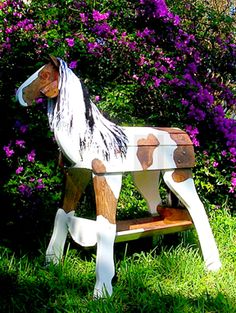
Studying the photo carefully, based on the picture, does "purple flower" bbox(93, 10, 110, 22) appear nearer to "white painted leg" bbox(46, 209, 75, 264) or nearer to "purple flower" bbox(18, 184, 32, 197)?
"purple flower" bbox(18, 184, 32, 197)

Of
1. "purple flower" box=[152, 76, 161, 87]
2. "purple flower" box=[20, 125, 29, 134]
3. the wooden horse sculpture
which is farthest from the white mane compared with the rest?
"purple flower" box=[152, 76, 161, 87]

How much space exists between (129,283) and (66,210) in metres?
0.55

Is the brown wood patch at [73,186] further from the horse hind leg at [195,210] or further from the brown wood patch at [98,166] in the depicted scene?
the horse hind leg at [195,210]

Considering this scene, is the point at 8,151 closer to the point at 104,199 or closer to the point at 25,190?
the point at 25,190

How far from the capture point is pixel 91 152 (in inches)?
116

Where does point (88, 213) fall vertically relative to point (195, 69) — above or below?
below

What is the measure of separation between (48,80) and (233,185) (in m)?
2.26

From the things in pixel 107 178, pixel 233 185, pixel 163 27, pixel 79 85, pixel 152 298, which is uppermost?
pixel 163 27

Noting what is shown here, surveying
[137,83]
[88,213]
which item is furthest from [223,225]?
[137,83]

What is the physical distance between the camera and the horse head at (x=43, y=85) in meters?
2.94

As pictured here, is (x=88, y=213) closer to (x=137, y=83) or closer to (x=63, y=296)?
(x=137, y=83)

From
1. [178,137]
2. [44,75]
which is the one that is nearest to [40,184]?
[178,137]

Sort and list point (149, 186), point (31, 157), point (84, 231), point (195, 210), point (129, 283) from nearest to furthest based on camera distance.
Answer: point (84, 231), point (129, 283), point (195, 210), point (149, 186), point (31, 157)

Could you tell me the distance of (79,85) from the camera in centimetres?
295
